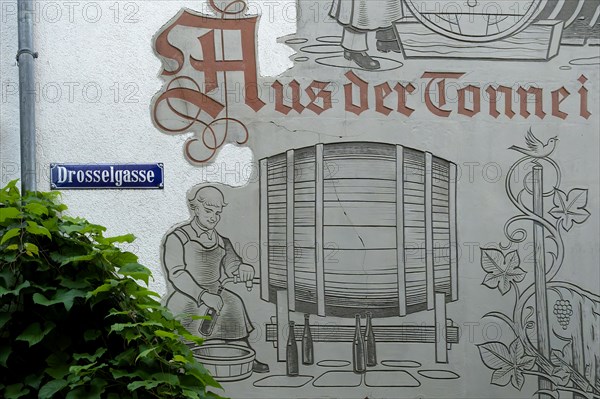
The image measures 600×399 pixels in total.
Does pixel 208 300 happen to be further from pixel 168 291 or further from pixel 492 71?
pixel 492 71

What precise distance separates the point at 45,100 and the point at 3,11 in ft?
2.79

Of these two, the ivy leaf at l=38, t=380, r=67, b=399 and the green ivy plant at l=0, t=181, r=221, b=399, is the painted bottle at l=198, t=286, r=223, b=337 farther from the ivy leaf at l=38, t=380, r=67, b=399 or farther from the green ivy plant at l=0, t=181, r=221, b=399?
the ivy leaf at l=38, t=380, r=67, b=399

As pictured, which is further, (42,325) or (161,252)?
(161,252)

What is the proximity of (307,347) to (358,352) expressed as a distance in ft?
1.39

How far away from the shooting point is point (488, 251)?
8.09m

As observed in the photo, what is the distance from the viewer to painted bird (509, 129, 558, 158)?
8180mm

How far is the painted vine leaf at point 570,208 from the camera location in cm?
817

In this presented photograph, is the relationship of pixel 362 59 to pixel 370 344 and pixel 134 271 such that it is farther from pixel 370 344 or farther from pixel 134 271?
pixel 134 271

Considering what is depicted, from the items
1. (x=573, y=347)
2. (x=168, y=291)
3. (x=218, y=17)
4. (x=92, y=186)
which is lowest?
(x=573, y=347)

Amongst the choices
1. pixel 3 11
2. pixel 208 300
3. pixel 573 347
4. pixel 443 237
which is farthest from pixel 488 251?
pixel 3 11

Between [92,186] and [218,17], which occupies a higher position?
[218,17]

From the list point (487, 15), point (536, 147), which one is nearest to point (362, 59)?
point (487, 15)

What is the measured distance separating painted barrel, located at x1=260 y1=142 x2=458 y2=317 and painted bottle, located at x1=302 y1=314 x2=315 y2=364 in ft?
0.59

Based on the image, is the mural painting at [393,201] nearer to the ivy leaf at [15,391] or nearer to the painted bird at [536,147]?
the painted bird at [536,147]
